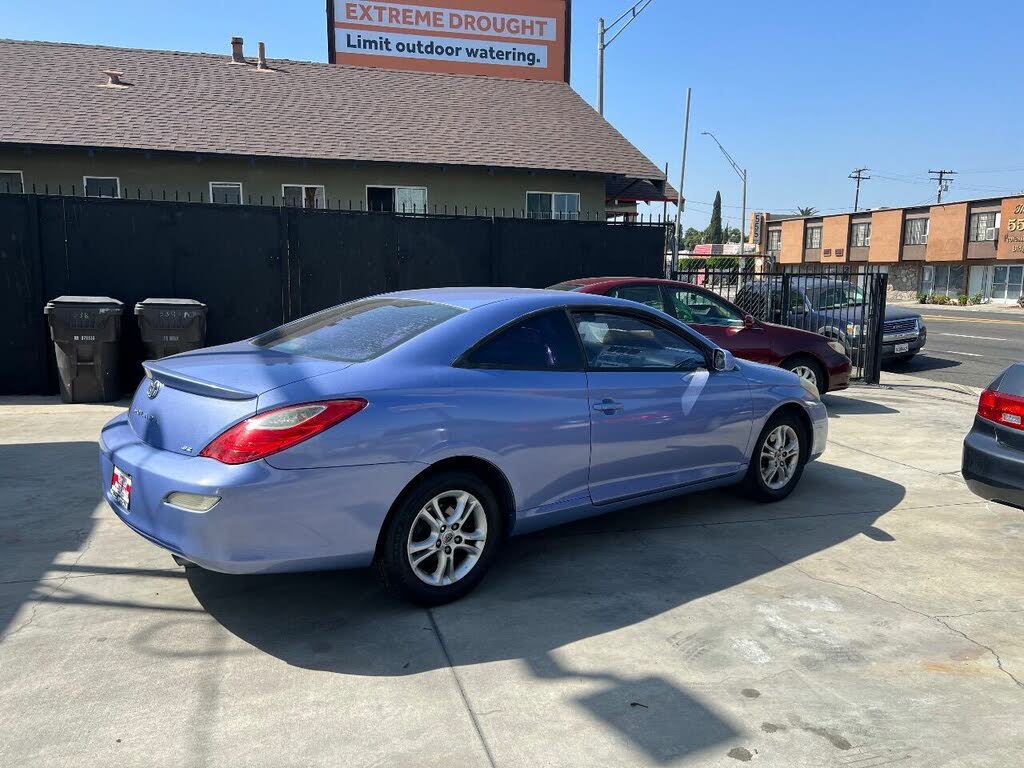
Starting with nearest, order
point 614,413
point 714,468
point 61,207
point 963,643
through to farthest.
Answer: point 963,643
point 614,413
point 714,468
point 61,207

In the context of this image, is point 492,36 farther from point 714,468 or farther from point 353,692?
point 353,692

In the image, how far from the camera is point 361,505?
3.49m

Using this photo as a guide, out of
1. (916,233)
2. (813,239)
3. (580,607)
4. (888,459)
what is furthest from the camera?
(813,239)


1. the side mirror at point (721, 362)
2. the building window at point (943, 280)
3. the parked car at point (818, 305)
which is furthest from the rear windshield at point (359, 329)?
the building window at point (943, 280)

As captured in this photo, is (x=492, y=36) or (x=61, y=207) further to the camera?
(x=492, y=36)

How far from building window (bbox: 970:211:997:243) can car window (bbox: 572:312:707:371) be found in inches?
2134

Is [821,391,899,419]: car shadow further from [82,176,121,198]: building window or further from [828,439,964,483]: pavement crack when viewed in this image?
[82,176,121,198]: building window

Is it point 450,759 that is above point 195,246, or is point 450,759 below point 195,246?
below

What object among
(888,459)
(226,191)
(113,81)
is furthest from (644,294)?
(113,81)

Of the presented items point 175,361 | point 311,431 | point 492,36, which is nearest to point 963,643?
point 311,431

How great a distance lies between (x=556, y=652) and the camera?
138 inches

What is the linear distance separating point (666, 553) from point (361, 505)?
6.77 ft

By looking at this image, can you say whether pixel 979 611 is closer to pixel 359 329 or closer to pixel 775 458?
pixel 775 458

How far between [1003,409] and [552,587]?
9.10 feet
